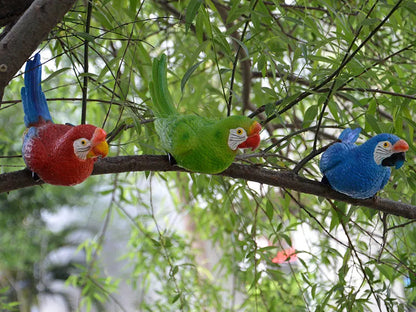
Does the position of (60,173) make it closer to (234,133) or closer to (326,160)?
(234,133)

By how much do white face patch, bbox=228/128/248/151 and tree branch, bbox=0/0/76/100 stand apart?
6.4 inches

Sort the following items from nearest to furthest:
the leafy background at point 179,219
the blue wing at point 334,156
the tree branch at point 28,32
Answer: the tree branch at point 28,32 → the blue wing at point 334,156 → the leafy background at point 179,219

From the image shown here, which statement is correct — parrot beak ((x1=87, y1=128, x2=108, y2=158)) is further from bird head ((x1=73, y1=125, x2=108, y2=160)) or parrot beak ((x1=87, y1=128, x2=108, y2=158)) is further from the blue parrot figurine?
the blue parrot figurine

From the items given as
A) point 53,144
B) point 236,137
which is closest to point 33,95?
point 53,144

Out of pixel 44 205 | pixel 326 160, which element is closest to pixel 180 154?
pixel 326 160

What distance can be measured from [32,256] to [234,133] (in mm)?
1279

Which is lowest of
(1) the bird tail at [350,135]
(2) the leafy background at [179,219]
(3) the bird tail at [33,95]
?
(3) the bird tail at [33,95]

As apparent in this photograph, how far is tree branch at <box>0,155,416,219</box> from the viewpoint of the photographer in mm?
439

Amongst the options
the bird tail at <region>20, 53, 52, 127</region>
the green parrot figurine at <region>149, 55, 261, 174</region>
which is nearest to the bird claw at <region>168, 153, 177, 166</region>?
the green parrot figurine at <region>149, 55, 261, 174</region>

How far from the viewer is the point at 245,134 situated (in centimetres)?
42

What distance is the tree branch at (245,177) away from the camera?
1.44 ft

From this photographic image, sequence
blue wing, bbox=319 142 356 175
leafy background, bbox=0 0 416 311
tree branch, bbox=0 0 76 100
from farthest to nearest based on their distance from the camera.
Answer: leafy background, bbox=0 0 416 311
blue wing, bbox=319 142 356 175
tree branch, bbox=0 0 76 100

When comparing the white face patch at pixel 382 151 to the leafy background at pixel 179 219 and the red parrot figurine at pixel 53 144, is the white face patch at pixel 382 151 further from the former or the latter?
the red parrot figurine at pixel 53 144

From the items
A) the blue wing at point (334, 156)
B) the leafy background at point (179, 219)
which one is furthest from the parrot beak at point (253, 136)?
the leafy background at point (179, 219)
